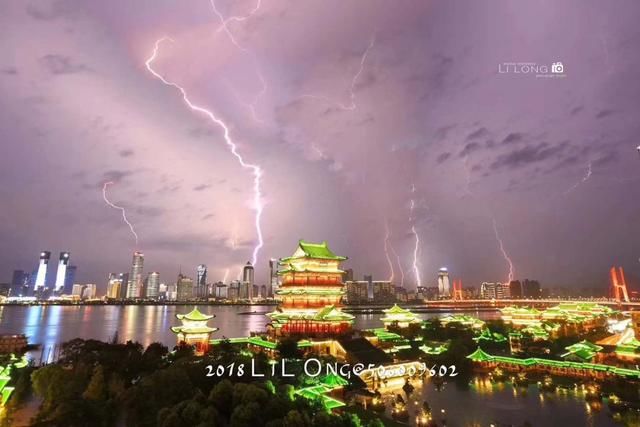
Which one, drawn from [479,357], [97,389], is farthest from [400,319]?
[97,389]

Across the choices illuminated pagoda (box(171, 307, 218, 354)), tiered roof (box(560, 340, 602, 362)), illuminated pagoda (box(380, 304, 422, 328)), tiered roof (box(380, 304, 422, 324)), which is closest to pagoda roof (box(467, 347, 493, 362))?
tiered roof (box(560, 340, 602, 362))

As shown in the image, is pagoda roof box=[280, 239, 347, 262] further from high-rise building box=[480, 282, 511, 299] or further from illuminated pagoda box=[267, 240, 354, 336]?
high-rise building box=[480, 282, 511, 299]

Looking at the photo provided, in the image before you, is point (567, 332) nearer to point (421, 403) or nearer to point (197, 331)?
point (421, 403)

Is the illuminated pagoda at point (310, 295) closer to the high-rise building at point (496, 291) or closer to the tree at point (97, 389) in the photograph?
the tree at point (97, 389)

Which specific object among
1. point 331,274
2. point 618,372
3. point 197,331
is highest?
point 331,274

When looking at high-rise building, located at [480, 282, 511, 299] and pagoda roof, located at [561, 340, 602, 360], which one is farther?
high-rise building, located at [480, 282, 511, 299]

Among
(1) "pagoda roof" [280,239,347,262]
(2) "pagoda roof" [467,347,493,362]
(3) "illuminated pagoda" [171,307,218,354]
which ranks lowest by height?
(2) "pagoda roof" [467,347,493,362]

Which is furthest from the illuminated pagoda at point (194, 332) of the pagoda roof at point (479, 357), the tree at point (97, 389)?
the pagoda roof at point (479, 357)

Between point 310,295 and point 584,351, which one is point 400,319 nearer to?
point 310,295

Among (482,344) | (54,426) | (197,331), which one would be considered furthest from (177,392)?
(482,344)
